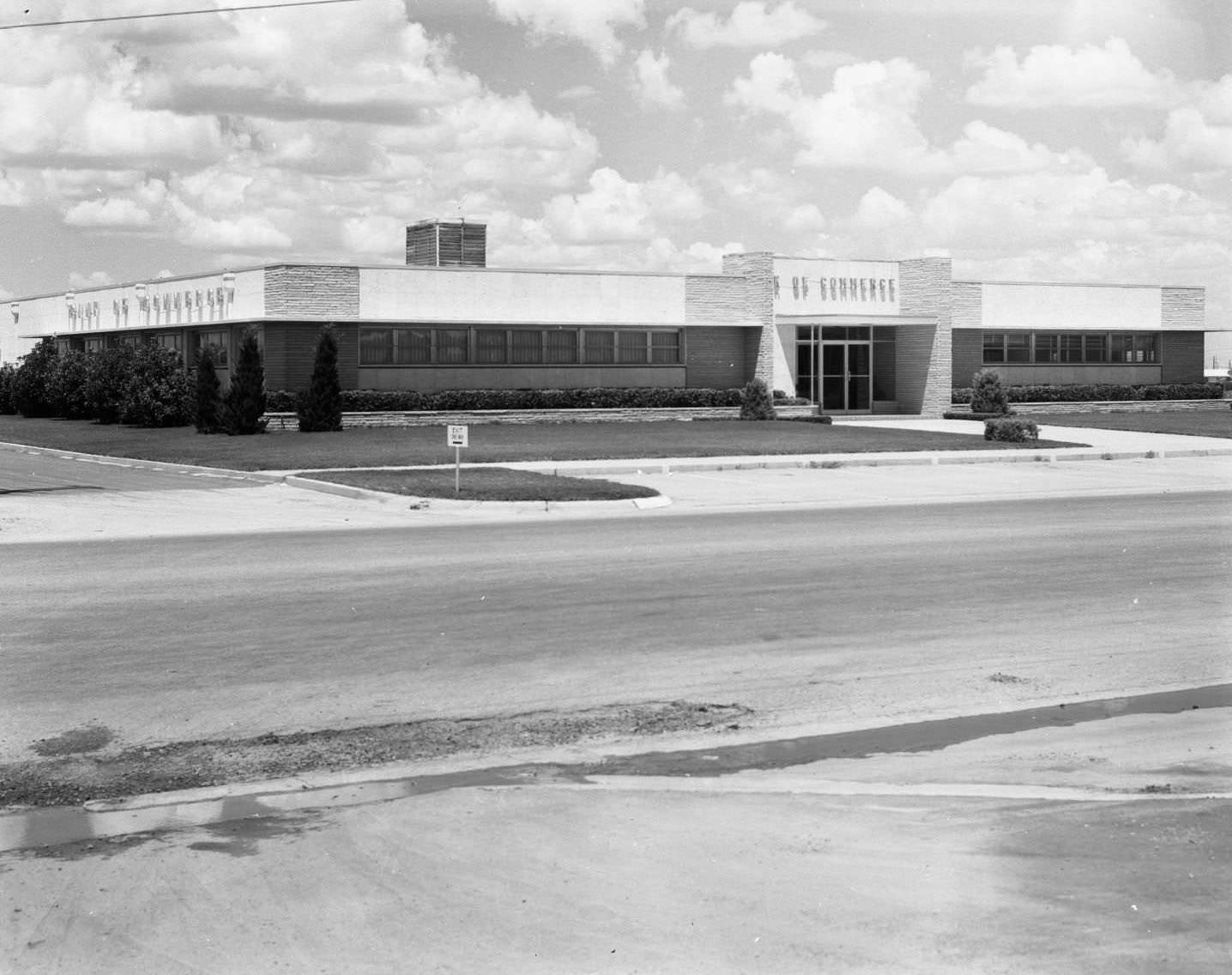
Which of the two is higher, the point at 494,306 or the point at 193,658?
the point at 494,306

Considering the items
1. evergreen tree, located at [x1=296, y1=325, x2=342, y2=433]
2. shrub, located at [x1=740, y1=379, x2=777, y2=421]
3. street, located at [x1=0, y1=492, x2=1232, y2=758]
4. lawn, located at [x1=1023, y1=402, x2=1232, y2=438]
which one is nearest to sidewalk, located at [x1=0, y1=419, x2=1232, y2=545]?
street, located at [x1=0, y1=492, x2=1232, y2=758]

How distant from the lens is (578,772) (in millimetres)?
7578

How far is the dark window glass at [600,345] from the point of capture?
159ft

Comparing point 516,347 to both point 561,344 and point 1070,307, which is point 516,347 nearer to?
point 561,344

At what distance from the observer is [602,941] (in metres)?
5.25

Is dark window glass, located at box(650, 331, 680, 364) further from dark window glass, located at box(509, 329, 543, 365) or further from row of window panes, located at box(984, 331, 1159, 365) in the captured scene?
row of window panes, located at box(984, 331, 1159, 365)

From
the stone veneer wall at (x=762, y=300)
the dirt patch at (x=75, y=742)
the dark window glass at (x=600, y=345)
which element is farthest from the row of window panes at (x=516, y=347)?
the dirt patch at (x=75, y=742)

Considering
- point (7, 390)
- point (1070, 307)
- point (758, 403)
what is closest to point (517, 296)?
point (758, 403)

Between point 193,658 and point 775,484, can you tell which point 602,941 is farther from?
point 775,484

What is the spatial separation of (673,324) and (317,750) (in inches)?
1646

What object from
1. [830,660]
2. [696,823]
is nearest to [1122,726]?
[830,660]

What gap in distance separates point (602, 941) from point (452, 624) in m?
6.35

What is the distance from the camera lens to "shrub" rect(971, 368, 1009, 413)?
47656 millimetres

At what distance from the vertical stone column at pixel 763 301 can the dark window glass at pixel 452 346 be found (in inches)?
378
